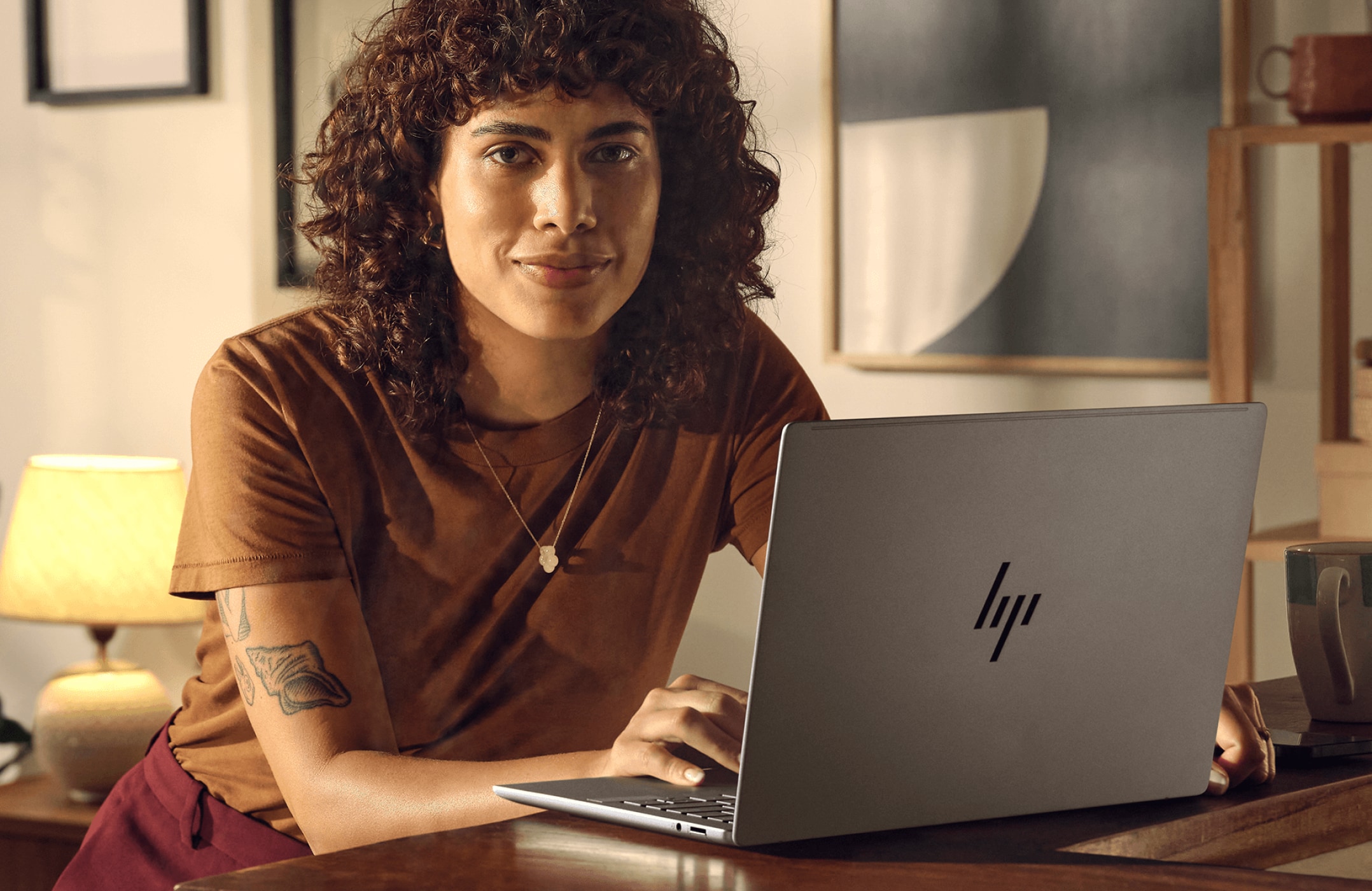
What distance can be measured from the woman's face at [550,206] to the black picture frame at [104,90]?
5.43 feet

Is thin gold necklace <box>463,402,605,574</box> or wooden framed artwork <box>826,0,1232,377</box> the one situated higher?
wooden framed artwork <box>826,0,1232,377</box>

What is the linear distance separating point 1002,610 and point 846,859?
0.52 feet

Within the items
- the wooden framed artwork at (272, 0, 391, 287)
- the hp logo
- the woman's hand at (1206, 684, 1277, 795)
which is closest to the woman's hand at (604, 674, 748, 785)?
the hp logo

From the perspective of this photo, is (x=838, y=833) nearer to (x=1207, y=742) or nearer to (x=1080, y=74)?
(x=1207, y=742)

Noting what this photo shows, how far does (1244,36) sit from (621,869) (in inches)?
73.9

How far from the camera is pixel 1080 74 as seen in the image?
7.76ft

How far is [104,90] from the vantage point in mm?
3014

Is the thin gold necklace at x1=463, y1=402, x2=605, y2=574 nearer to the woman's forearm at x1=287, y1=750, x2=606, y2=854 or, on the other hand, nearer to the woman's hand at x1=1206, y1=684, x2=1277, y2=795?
the woman's forearm at x1=287, y1=750, x2=606, y2=854

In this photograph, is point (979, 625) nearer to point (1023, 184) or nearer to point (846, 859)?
point (846, 859)

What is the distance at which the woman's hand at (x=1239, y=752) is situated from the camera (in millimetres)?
974

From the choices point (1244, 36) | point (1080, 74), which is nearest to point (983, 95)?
point (1080, 74)

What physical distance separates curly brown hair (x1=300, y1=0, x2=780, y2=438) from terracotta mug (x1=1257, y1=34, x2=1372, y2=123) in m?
0.80

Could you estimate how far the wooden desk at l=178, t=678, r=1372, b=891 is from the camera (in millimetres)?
739

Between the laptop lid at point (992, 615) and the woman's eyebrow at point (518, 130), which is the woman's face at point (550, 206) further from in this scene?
the laptop lid at point (992, 615)
